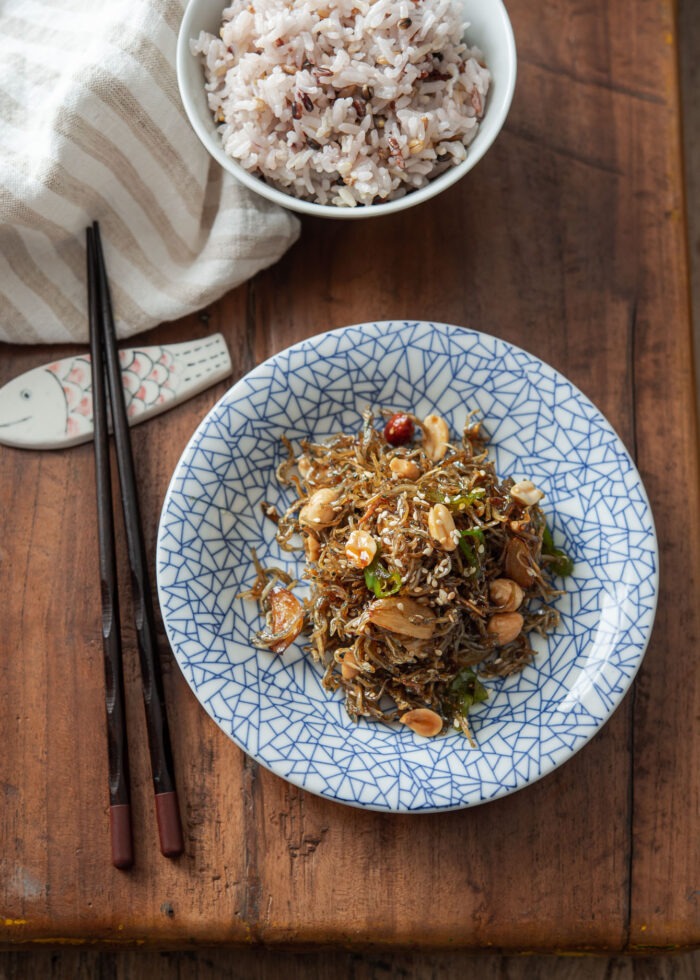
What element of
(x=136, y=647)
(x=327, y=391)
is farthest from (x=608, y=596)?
(x=136, y=647)

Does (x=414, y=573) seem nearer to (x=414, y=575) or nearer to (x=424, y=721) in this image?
(x=414, y=575)

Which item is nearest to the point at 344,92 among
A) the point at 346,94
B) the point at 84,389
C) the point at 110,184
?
the point at 346,94

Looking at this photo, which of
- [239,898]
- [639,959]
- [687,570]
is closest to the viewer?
[239,898]

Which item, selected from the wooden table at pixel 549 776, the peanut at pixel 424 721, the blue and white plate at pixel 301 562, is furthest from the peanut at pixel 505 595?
the wooden table at pixel 549 776

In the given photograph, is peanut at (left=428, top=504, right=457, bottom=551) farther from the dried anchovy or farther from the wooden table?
the wooden table

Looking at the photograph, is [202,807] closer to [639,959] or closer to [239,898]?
[239,898]

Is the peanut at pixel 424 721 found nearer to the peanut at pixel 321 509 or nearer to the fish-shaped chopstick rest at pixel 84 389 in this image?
the peanut at pixel 321 509
